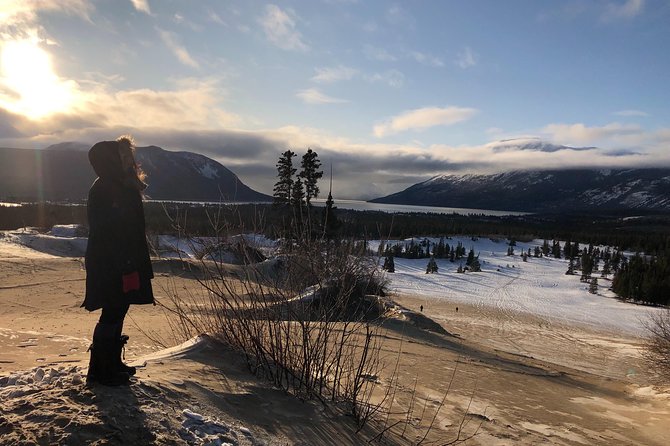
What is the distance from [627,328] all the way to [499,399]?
31.8 meters

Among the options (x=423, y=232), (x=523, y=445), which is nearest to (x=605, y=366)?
(x=523, y=445)

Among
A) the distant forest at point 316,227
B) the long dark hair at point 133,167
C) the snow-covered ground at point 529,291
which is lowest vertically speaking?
the snow-covered ground at point 529,291

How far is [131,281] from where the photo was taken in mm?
3236

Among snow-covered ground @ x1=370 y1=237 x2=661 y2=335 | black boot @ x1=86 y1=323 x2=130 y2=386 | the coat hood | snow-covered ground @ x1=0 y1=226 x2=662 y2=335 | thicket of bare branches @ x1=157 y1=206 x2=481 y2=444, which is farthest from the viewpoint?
snow-covered ground @ x1=370 y1=237 x2=661 y2=335

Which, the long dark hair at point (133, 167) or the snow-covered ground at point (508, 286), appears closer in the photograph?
the long dark hair at point (133, 167)

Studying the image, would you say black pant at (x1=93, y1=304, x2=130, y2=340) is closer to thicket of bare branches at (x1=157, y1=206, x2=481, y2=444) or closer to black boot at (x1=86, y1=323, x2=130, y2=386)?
black boot at (x1=86, y1=323, x2=130, y2=386)

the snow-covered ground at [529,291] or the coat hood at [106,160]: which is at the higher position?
the coat hood at [106,160]

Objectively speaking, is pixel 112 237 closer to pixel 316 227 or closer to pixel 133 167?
pixel 133 167

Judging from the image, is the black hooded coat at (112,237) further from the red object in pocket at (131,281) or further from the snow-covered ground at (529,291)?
the snow-covered ground at (529,291)

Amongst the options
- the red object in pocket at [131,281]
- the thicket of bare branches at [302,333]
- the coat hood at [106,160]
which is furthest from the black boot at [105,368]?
the coat hood at [106,160]

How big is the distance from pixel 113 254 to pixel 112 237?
0.12m

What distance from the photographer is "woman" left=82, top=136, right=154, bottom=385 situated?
3.17 meters

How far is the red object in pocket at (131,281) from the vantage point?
3.21 metres

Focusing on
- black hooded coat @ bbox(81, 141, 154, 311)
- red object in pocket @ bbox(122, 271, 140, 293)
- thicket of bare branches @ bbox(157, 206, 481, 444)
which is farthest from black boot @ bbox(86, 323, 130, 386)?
thicket of bare branches @ bbox(157, 206, 481, 444)
